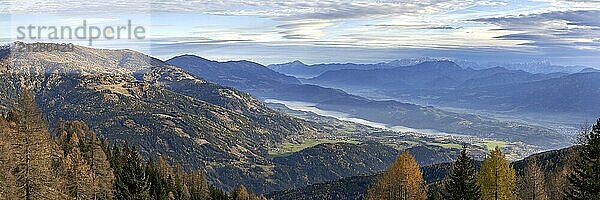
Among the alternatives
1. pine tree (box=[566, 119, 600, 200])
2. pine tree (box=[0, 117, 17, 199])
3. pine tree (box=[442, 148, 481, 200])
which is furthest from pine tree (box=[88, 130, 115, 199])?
pine tree (box=[566, 119, 600, 200])

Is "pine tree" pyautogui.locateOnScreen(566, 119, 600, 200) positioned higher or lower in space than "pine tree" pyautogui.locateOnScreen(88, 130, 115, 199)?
higher

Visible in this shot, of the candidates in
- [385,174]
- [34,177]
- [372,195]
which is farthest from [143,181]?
[372,195]

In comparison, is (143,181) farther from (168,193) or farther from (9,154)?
(168,193)

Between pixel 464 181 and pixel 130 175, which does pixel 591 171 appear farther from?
pixel 130 175

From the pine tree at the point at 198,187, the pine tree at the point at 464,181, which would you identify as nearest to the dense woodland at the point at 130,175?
the pine tree at the point at 464,181

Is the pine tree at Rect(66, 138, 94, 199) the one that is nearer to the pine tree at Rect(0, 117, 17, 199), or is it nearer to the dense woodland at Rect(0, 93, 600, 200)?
the dense woodland at Rect(0, 93, 600, 200)

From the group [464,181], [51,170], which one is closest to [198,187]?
[51,170]

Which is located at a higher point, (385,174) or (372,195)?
(385,174)
